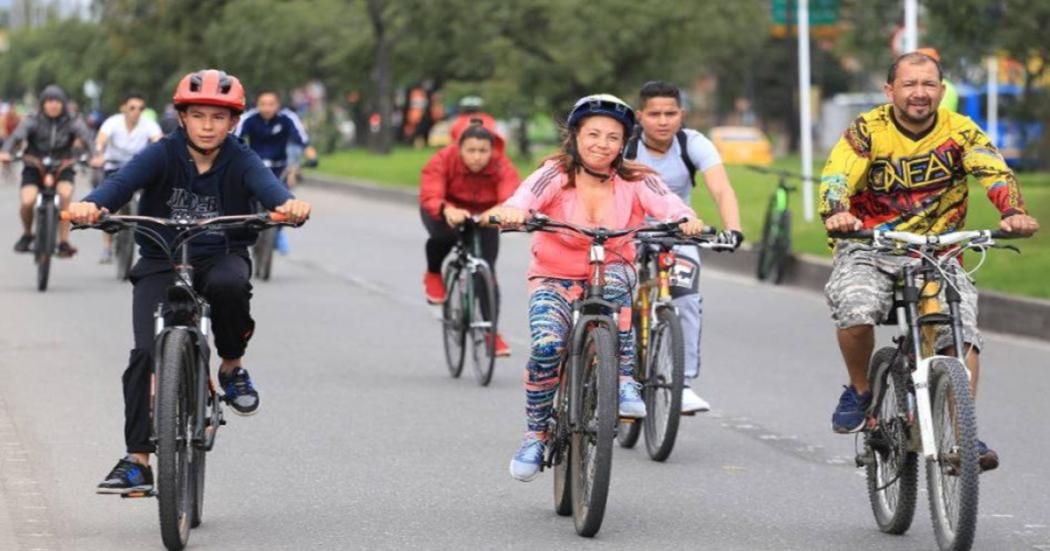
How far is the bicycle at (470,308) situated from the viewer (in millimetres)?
12242

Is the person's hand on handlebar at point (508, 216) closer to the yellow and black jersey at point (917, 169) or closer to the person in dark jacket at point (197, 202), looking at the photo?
the person in dark jacket at point (197, 202)

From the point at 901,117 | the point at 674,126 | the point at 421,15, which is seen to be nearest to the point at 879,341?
the point at 674,126

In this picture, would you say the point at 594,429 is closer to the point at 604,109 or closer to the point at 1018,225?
the point at 604,109

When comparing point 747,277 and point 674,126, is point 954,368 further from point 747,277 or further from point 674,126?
point 747,277

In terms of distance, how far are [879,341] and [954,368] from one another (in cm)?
815

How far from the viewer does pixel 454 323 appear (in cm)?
1260

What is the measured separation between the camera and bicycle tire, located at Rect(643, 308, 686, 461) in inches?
368

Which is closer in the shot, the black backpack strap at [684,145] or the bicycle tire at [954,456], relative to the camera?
the bicycle tire at [954,456]

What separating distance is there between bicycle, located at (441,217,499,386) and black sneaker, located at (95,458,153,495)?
4769 millimetres

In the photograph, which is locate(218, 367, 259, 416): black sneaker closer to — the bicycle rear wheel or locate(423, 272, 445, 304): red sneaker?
the bicycle rear wheel

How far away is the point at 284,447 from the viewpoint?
9.75 m

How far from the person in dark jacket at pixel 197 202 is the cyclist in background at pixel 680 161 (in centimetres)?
262

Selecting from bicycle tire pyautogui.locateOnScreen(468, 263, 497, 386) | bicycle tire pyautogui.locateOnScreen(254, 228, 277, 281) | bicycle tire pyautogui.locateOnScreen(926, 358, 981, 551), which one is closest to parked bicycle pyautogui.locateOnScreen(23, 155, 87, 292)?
bicycle tire pyautogui.locateOnScreen(254, 228, 277, 281)

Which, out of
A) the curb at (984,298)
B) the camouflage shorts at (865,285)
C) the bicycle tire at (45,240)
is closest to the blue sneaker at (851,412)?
the camouflage shorts at (865,285)
